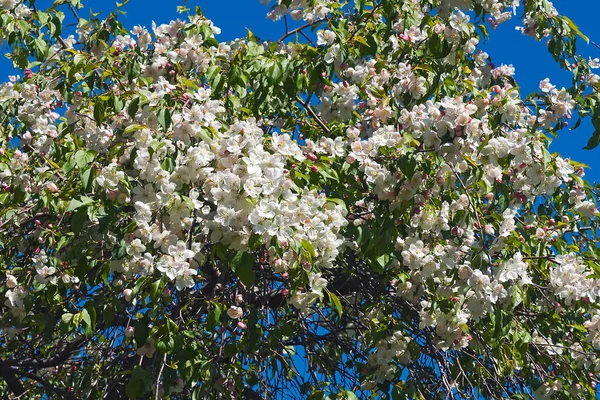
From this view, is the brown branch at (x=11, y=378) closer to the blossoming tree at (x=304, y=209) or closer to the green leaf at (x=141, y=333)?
the blossoming tree at (x=304, y=209)

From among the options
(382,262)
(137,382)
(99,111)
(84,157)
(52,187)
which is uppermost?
(99,111)

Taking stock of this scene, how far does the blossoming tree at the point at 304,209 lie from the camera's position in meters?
3.18

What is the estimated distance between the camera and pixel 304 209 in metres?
3.05

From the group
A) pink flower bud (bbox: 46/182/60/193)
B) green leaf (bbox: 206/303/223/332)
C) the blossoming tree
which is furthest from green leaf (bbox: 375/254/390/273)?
pink flower bud (bbox: 46/182/60/193)

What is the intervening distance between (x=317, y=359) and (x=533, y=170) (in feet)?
4.30

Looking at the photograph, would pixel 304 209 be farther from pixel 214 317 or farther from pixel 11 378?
pixel 11 378

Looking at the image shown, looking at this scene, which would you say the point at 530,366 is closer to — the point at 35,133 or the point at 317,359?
the point at 317,359

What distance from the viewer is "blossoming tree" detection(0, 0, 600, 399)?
3.18 m

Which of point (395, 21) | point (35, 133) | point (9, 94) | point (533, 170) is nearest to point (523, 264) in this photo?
point (533, 170)

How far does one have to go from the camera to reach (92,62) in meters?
3.81

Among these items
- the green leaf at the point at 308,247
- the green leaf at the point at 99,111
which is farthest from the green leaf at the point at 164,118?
the green leaf at the point at 308,247

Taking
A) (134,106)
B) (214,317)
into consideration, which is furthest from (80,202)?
(214,317)

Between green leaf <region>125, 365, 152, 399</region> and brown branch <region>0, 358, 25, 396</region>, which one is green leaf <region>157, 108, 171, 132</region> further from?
brown branch <region>0, 358, 25, 396</region>

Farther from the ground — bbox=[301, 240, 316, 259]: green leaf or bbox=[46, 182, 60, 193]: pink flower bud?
bbox=[46, 182, 60, 193]: pink flower bud
